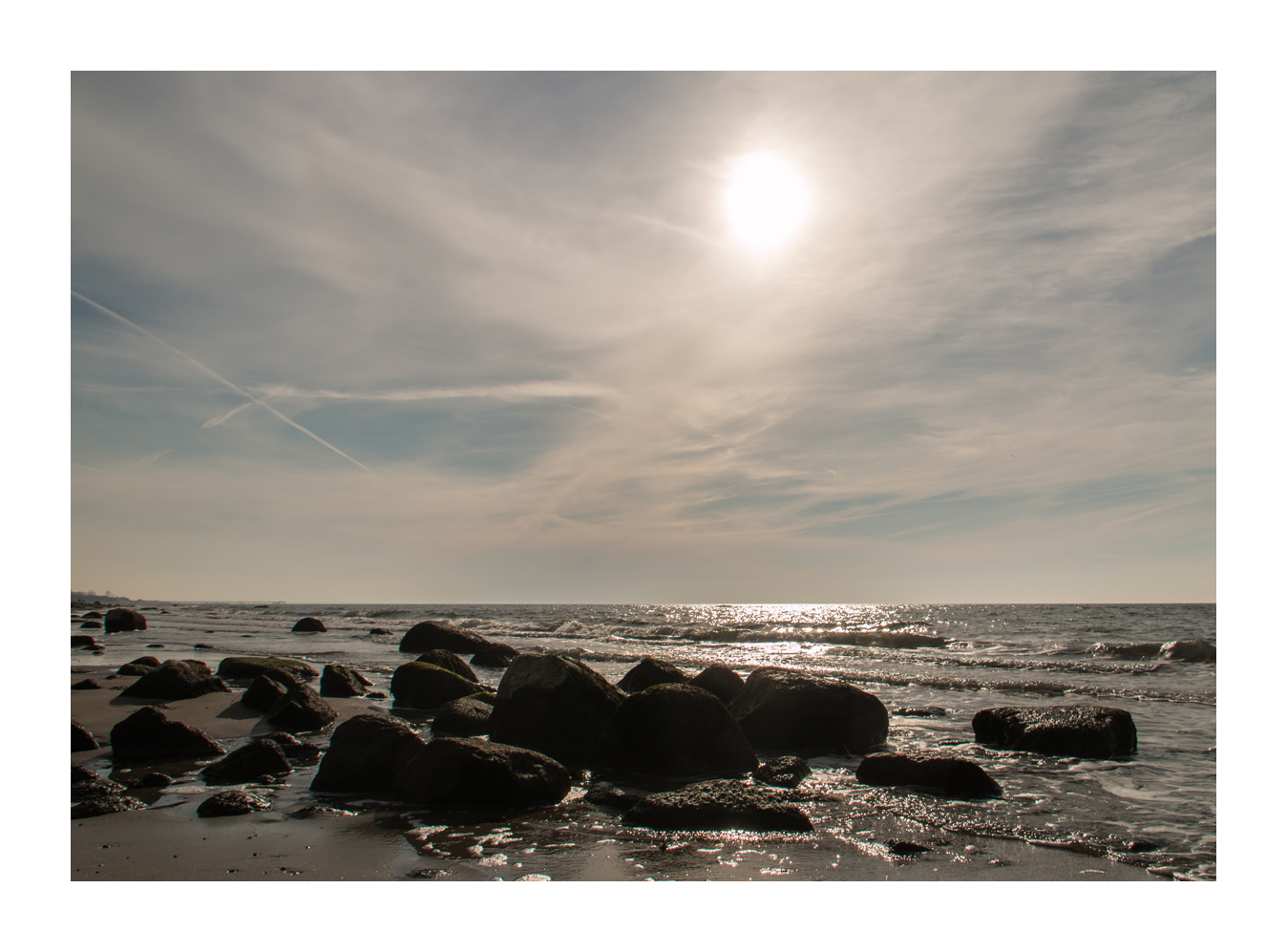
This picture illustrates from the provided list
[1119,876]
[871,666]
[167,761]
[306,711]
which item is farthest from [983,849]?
[871,666]

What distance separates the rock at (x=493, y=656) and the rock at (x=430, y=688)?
9.37m

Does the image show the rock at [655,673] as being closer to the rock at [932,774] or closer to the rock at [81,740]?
the rock at [932,774]

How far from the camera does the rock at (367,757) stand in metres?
7.36

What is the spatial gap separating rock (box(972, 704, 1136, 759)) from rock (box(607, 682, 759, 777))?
4.32 meters

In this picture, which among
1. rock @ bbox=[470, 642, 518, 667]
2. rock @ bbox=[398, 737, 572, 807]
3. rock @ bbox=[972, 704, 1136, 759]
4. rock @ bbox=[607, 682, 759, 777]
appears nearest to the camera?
rock @ bbox=[398, 737, 572, 807]

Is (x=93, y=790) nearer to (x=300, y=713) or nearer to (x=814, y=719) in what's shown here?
(x=300, y=713)

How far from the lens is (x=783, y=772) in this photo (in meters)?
8.56

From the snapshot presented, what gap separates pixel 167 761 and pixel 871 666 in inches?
849

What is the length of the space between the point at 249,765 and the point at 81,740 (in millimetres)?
3183

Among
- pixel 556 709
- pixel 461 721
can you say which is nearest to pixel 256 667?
pixel 461 721

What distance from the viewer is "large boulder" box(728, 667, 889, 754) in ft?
35.2

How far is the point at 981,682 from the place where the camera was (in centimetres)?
1902

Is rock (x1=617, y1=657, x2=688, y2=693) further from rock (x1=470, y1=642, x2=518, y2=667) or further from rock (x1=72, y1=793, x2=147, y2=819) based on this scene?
rock (x1=470, y1=642, x2=518, y2=667)

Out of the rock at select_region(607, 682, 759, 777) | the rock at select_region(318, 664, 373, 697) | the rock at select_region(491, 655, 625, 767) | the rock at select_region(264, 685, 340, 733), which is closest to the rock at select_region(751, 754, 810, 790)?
the rock at select_region(607, 682, 759, 777)
